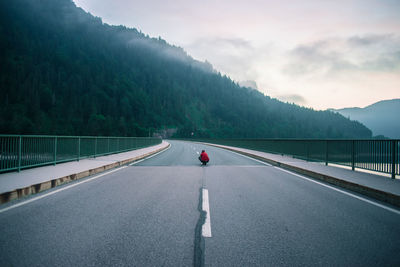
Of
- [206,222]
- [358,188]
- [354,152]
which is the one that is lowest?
[206,222]

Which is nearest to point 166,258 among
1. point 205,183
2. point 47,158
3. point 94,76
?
point 205,183

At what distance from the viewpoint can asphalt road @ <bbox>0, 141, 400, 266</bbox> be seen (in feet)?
9.55

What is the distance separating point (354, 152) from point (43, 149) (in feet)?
42.9

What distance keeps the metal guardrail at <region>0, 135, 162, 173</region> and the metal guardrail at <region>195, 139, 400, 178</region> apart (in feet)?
41.5

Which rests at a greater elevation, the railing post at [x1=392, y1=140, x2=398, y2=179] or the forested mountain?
the forested mountain

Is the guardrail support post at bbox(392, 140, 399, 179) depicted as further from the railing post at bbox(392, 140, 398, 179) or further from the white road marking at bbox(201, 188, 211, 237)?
the white road marking at bbox(201, 188, 211, 237)

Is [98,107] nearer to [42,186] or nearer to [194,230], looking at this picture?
[42,186]

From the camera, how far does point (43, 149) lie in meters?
9.89

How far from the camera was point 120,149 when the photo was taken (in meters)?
19.2

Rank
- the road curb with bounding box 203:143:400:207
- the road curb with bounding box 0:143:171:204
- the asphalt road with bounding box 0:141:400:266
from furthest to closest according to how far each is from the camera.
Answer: the road curb with bounding box 203:143:400:207, the road curb with bounding box 0:143:171:204, the asphalt road with bounding box 0:141:400:266

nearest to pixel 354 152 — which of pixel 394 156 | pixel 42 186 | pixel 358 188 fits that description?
pixel 394 156

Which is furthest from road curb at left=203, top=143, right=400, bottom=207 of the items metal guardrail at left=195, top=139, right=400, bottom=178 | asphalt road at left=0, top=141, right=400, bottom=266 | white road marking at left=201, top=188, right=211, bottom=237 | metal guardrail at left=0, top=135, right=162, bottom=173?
metal guardrail at left=0, top=135, right=162, bottom=173

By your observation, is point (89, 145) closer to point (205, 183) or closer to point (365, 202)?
point (205, 183)

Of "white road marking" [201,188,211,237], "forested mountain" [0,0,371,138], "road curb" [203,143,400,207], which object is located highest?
"forested mountain" [0,0,371,138]
